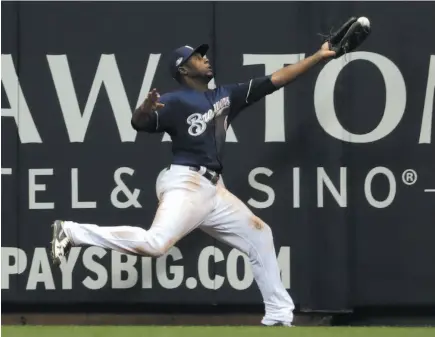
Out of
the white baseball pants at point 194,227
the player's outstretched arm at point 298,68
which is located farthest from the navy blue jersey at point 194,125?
the player's outstretched arm at point 298,68

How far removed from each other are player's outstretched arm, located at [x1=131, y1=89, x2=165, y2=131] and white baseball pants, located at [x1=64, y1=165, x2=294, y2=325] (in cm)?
29

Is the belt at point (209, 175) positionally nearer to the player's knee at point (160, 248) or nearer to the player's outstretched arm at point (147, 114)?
the player's outstretched arm at point (147, 114)

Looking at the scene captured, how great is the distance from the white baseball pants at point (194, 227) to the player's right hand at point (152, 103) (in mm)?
404

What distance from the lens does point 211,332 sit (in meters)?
7.33

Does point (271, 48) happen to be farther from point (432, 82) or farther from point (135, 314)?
point (135, 314)

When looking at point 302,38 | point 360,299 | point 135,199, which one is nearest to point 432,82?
point 302,38

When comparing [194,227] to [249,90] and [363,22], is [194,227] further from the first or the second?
[363,22]

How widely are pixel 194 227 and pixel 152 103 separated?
774 mm

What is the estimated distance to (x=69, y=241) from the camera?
7.55 meters

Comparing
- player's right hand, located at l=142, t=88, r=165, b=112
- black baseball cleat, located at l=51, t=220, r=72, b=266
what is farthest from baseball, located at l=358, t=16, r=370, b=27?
black baseball cleat, located at l=51, t=220, r=72, b=266

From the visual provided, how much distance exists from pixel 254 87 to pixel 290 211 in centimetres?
134

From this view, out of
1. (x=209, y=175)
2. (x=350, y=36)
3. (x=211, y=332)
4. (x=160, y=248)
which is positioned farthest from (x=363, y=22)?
(x=211, y=332)

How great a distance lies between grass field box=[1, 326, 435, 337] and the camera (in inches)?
285

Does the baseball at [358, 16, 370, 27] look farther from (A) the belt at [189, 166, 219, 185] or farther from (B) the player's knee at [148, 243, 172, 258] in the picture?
A: (B) the player's knee at [148, 243, 172, 258]
